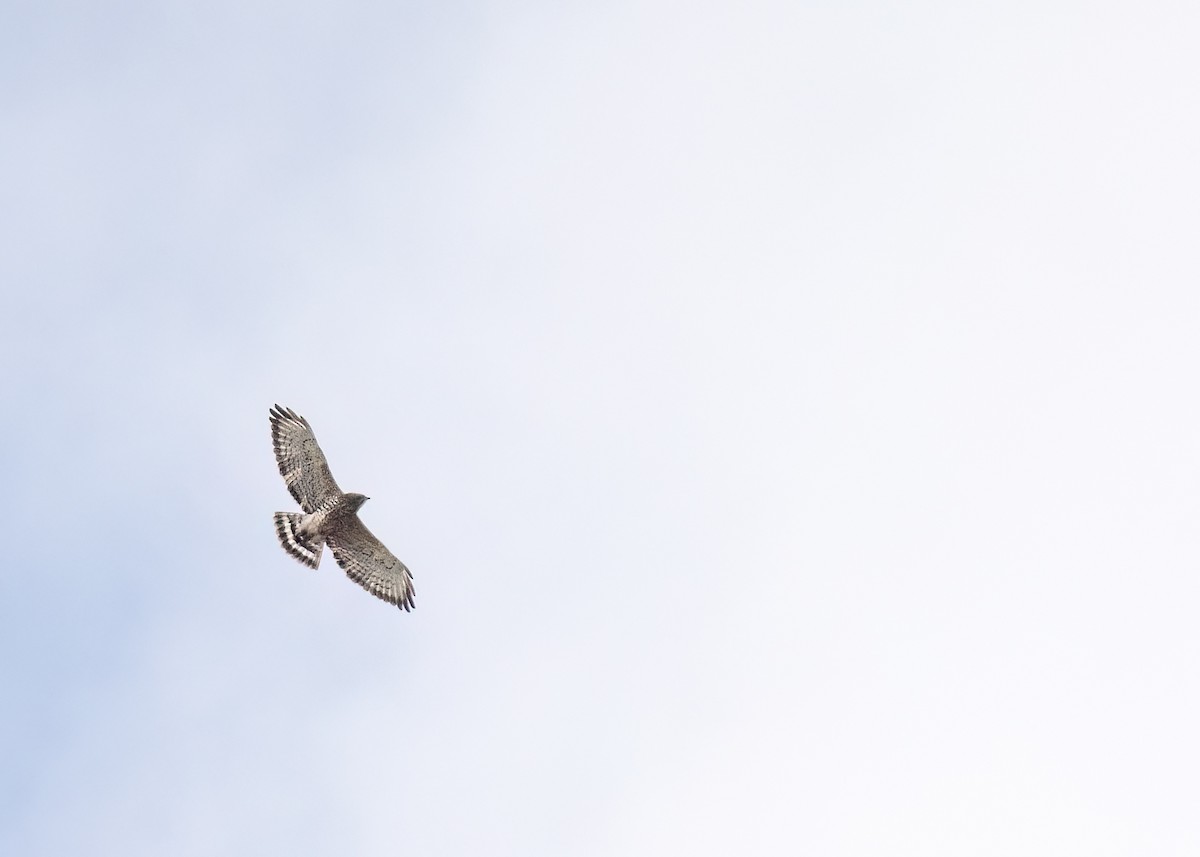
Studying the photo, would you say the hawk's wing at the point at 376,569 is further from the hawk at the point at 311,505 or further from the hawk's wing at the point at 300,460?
the hawk's wing at the point at 300,460

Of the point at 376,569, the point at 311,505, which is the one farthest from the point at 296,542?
the point at 376,569

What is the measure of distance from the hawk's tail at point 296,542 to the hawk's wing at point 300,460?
52cm

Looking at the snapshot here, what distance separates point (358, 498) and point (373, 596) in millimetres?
3102

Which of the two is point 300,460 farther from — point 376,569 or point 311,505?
point 376,569

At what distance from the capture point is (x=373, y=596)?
132 ft

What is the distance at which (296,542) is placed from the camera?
129 feet

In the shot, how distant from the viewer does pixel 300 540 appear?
39.2m

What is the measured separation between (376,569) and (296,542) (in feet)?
8.22

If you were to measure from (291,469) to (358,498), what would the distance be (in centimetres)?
211

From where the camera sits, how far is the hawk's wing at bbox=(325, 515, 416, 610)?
131 ft

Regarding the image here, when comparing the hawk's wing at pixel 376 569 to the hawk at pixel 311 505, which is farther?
the hawk's wing at pixel 376 569

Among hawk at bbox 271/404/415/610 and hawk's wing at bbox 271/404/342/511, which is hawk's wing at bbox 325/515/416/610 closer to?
hawk at bbox 271/404/415/610

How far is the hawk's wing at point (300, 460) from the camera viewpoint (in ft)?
128

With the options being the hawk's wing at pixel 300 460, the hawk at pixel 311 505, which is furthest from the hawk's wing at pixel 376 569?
the hawk's wing at pixel 300 460
